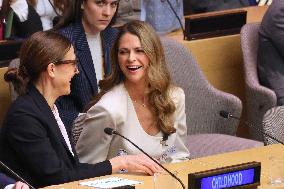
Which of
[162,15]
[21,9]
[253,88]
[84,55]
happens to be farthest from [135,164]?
[162,15]

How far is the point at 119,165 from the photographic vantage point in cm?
371

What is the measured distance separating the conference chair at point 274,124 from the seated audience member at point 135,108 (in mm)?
454

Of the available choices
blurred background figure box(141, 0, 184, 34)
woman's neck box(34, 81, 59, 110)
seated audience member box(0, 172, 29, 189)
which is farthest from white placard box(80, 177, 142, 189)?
blurred background figure box(141, 0, 184, 34)

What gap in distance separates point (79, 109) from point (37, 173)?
1.13 meters

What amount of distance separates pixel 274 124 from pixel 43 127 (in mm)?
1356

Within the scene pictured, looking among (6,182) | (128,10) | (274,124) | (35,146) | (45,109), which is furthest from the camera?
(128,10)

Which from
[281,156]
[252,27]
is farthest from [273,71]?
[281,156]

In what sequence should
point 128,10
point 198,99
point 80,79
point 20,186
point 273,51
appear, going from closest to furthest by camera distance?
point 20,186
point 80,79
point 198,99
point 273,51
point 128,10

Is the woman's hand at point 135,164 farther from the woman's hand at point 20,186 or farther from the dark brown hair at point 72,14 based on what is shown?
the dark brown hair at point 72,14

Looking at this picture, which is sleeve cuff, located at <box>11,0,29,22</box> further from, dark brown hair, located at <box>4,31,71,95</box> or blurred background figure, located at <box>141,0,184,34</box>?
dark brown hair, located at <box>4,31,71,95</box>

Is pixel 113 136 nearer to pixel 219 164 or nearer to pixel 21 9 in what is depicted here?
pixel 219 164

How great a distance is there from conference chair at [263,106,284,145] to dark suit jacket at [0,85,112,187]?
105 centimetres

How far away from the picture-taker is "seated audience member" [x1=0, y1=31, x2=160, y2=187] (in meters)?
3.59

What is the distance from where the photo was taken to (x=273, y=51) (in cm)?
549
